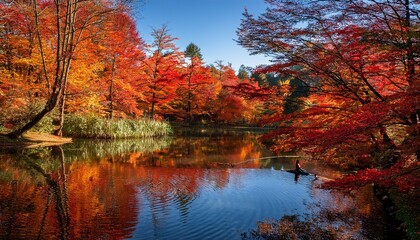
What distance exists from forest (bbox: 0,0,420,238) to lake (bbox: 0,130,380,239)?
1.56m

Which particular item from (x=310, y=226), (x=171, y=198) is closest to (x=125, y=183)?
(x=171, y=198)

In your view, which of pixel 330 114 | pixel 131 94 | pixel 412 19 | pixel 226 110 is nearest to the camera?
pixel 412 19

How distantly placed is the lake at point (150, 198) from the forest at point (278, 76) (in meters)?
1.56

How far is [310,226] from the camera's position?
6.86 meters

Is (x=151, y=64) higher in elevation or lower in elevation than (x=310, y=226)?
higher

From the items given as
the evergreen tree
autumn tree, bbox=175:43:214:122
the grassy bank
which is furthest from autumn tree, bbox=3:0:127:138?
the evergreen tree

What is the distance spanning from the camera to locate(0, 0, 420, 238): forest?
595cm

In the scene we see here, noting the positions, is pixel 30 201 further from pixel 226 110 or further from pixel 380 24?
pixel 226 110

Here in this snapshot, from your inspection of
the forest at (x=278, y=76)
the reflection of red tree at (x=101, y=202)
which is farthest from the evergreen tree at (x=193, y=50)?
the reflection of red tree at (x=101, y=202)

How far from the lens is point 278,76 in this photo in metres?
22.5

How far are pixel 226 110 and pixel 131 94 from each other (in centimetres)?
1699

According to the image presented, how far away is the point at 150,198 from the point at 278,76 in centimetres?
1642

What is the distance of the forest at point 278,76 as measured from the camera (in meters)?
5.95

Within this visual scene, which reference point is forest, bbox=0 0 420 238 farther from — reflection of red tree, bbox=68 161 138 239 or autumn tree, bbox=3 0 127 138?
reflection of red tree, bbox=68 161 138 239
